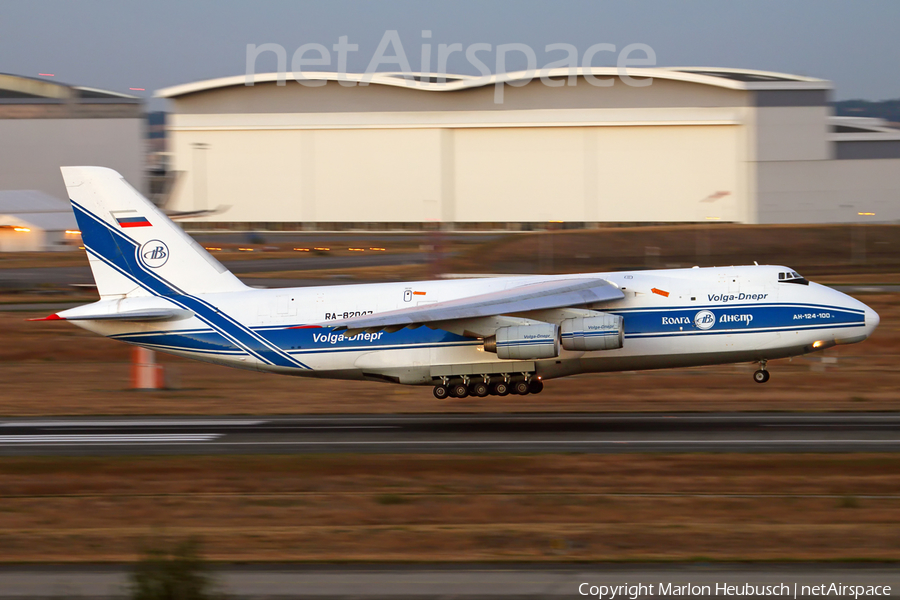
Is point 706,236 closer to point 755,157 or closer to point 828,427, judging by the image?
point 755,157

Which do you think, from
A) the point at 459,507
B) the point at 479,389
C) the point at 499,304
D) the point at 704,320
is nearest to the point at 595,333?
the point at 499,304

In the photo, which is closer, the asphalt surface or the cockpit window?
the asphalt surface

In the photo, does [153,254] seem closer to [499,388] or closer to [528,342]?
[499,388]

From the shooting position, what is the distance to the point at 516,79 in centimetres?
8188

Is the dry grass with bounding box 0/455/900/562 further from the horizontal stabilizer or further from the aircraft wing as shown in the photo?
the horizontal stabilizer

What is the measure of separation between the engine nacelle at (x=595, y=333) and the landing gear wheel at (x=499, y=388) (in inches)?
80.0

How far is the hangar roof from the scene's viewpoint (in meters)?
77.1

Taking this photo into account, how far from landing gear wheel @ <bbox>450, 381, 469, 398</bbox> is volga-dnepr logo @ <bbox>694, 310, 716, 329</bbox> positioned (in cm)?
548

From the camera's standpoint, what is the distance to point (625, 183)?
79188 mm

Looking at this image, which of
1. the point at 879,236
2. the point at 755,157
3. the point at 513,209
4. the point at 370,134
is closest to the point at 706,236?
the point at 879,236

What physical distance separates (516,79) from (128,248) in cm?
6291

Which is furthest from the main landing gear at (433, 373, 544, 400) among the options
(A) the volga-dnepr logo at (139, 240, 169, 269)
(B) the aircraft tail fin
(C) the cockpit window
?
(A) the volga-dnepr logo at (139, 240, 169, 269)

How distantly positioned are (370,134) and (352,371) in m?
64.6

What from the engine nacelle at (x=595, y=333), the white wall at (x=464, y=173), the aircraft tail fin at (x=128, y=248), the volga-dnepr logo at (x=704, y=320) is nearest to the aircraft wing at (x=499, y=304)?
the engine nacelle at (x=595, y=333)
